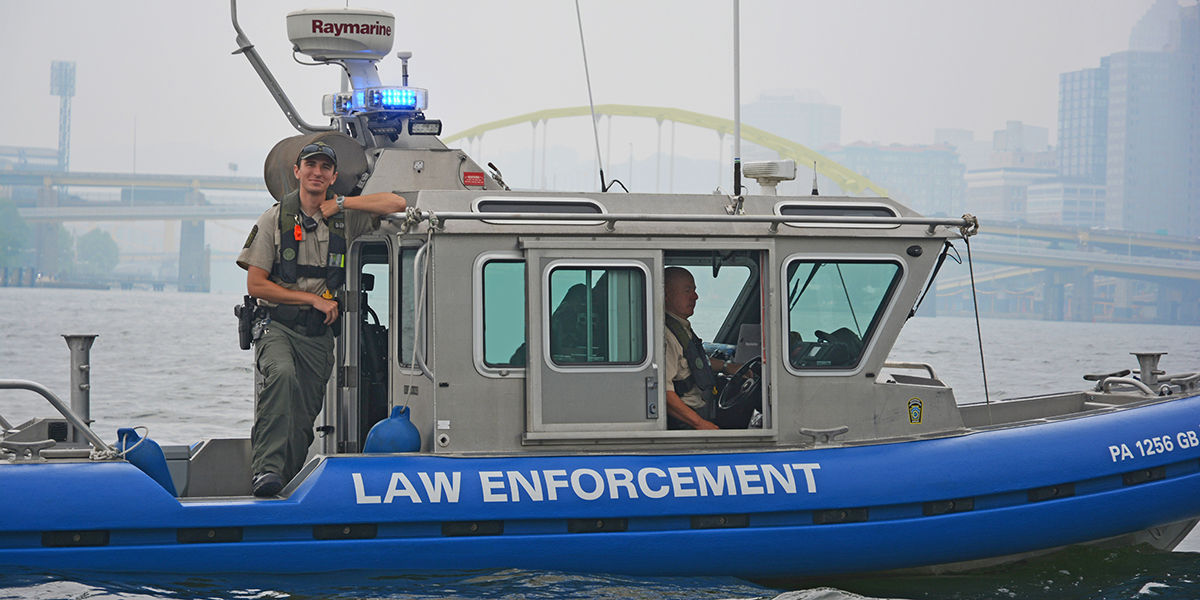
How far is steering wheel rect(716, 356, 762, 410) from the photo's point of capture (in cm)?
562

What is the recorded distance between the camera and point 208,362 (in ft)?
97.3

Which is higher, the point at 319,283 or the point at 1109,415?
the point at 319,283

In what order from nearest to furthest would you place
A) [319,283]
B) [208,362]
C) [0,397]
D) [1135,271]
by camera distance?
[319,283] → [0,397] → [208,362] → [1135,271]

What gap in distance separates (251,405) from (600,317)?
16.6 meters

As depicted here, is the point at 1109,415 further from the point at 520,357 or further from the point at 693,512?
the point at 520,357

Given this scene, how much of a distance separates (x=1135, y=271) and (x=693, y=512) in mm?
57313

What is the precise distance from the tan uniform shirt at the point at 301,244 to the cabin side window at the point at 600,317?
0.93 m

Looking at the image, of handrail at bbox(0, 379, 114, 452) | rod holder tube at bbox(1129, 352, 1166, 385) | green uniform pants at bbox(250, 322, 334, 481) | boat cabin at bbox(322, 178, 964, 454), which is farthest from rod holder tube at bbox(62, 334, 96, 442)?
rod holder tube at bbox(1129, 352, 1166, 385)

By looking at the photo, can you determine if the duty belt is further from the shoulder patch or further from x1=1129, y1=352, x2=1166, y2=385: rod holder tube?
x1=1129, y1=352, x2=1166, y2=385: rod holder tube

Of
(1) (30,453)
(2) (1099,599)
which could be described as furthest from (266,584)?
(2) (1099,599)

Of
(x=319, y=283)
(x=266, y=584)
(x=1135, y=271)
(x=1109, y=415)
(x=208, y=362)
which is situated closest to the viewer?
(x=266, y=584)

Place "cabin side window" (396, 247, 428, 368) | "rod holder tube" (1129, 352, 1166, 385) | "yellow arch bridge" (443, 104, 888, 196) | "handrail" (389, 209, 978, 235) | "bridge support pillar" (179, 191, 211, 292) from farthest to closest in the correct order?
1. "bridge support pillar" (179, 191, 211, 292)
2. "yellow arch bridge" (443, 104, 888, 196)
3. "rod holder tube" (1129, 352, 1166, 385)
4. "cabin side window" (396, 247, 428, 368)
5. "handrail" (389, 209, 978, 235)

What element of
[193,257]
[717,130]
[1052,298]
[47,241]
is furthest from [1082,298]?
[47,241]

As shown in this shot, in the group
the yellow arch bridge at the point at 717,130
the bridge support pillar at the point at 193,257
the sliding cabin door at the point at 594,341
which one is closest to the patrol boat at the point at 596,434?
the sliding cabin door at the point at 594,341
